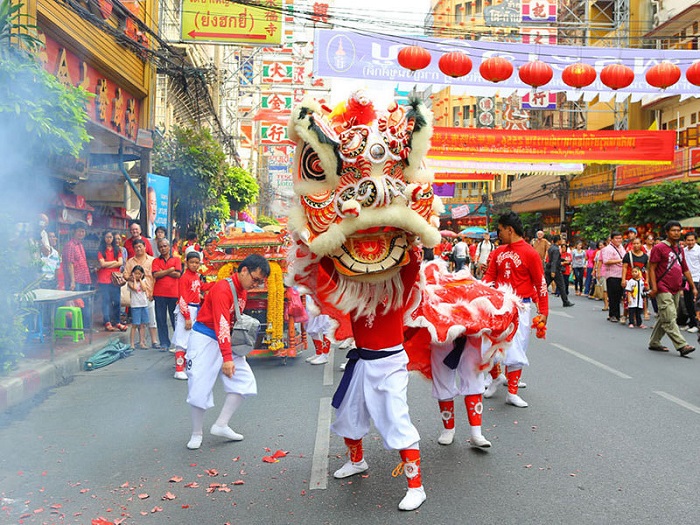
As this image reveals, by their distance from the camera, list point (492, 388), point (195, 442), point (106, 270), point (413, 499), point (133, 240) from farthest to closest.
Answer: point (133, 240) < point (106, 270) < point (492, 388) < point (195, 442) < point (413, 499)

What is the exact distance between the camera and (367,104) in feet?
13.6

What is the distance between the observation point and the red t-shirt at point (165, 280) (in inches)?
394

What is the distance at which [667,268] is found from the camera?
9633mm

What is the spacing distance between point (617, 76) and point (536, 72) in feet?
4.95

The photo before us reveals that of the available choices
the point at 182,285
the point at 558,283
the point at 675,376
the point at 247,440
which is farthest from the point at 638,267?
the point at 247,440

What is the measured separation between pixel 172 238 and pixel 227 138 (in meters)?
12.5

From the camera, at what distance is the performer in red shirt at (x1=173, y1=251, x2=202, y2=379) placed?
8.10 metres

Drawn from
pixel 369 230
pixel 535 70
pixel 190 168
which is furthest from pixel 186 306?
pixel 190 168

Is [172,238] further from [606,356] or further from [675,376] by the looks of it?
[675,376]

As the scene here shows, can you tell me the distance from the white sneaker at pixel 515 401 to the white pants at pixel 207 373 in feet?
8.57

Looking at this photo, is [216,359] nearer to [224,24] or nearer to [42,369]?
[42,369]

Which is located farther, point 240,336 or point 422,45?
point 422,45

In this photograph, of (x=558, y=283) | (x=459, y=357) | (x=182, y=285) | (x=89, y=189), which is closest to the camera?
(x=459, y=357)

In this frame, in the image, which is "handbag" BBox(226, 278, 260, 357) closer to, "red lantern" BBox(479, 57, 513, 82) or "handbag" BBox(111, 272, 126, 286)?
"handbag" BBox(111, 272, 126, 286)
